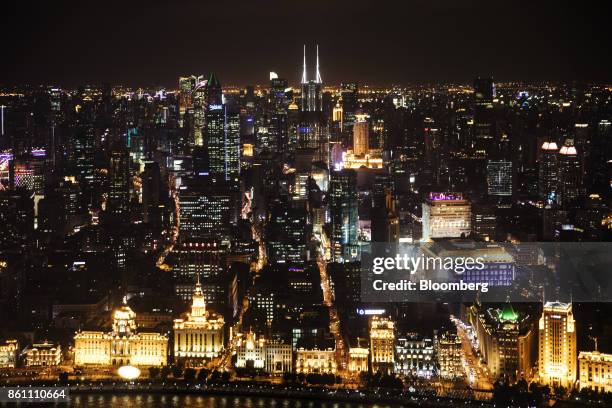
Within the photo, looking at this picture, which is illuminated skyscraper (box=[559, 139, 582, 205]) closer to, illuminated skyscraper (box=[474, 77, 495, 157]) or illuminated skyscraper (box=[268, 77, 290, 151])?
illuminated skyscraper (box=[474, 77, 495, 157])

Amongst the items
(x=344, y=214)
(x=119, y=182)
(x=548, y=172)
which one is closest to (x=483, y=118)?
(x=548, y=172)

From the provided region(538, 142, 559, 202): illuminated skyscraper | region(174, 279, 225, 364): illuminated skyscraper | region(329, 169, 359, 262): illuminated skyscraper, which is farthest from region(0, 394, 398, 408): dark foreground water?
region(538, 142, 559, 202): illuminated skyscraper

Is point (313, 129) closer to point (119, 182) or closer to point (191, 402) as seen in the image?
point (119, 182)

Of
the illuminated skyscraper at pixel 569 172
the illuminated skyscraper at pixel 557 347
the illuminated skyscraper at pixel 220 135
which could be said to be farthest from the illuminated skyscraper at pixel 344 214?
the illuminated skyscraper at pixel 557 347

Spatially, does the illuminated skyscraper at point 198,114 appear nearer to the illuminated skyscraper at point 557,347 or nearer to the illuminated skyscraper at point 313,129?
the illuminated skyscraper at point 313,129

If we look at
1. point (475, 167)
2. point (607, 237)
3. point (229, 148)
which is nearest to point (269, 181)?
point (229, 148)

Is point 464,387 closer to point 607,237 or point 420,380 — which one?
point 420,380
